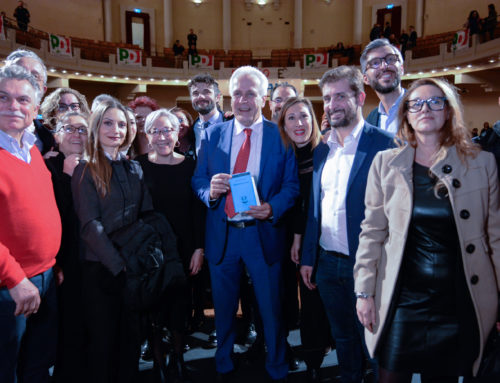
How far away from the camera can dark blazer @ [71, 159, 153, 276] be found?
181cm

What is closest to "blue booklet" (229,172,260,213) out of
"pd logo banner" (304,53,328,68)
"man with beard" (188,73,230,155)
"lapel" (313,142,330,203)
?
"lapel" (313,142,330,203)

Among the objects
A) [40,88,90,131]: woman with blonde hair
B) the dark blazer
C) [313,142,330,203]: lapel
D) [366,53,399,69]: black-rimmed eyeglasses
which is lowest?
the dark blazer

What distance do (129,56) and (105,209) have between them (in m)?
12.1

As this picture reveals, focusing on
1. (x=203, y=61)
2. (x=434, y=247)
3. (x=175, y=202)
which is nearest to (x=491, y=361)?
(x=434, y=247)

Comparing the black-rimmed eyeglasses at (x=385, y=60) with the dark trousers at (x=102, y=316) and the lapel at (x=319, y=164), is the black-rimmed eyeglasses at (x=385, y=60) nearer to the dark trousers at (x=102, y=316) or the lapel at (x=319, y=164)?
the lapel at (x=319, y=164)

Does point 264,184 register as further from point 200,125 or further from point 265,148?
point 200,125

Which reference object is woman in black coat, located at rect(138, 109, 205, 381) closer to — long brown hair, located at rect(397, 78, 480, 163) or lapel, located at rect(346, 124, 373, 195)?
lapel, located at rect(346, 124, 373, 195)

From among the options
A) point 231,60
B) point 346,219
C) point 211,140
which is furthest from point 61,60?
point 346,219

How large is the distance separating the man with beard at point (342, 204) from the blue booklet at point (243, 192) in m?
0.34

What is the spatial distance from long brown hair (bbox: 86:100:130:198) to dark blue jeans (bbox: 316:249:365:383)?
47.0 inches

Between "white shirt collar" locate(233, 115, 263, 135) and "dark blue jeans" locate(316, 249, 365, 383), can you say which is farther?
"white shirt collar" locate(233, 115, 263, 135)

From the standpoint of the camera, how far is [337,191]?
1878 mm

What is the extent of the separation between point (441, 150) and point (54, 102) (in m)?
2.62

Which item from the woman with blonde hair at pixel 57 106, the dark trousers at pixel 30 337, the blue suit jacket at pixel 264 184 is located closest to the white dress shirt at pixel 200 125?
the woman with blonde hair at pixel 57 106
